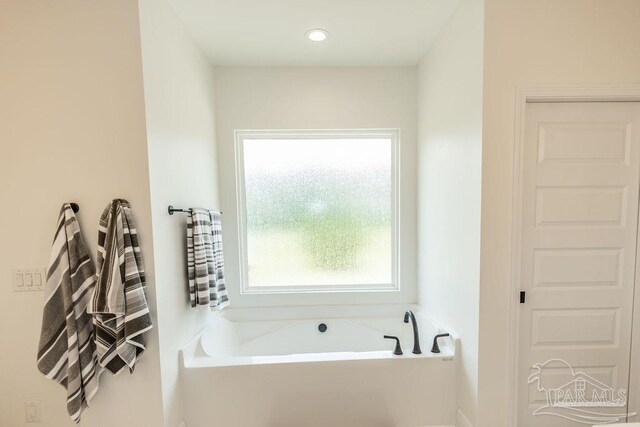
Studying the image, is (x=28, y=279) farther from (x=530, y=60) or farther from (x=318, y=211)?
(x=530, y=60)

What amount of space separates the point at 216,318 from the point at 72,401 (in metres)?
1.02

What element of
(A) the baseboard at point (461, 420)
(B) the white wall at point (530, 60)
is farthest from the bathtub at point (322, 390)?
(B) the white wall at point (530, 60)

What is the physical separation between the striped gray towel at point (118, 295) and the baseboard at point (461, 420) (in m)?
1.98

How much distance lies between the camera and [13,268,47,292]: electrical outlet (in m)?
1.53

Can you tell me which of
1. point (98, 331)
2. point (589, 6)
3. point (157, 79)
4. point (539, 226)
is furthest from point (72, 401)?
point (589, 6)

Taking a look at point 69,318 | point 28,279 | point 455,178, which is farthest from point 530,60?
point 28,279

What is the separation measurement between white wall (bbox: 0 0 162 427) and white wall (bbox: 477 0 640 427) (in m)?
1.89

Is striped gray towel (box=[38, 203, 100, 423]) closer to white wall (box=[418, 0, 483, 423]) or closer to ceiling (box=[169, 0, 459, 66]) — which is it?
→ ceiling (box=[169, 0, 459, 66])

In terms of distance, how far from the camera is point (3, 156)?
148 centimetres

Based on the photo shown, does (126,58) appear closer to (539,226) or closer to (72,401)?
(72,401)

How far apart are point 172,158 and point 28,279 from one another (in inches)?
39.1

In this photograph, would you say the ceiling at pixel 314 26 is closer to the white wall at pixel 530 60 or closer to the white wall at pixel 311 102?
the white wall at pixel 311 102

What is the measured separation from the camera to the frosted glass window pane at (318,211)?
8.87ft

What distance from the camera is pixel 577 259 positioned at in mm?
1651
